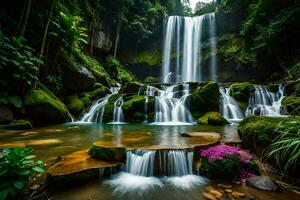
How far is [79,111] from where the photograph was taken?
12141 mm

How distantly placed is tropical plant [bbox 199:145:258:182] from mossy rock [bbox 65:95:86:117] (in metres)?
9.83

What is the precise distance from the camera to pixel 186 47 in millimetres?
23156

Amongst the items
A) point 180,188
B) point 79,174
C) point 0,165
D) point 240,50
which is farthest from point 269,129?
point 240,50

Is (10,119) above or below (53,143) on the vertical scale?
above

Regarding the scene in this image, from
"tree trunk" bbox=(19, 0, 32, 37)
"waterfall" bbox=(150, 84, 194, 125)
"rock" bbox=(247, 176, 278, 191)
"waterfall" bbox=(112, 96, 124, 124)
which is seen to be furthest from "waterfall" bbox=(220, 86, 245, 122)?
"tree trunk" bbox=(19, 0, 32, 37)

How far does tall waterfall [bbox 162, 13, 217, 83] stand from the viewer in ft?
72.6

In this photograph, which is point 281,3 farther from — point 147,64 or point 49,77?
point 49,77

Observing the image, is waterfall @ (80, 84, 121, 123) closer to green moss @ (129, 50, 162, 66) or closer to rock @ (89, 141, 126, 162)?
rock @ (89, 141, 126, 162)

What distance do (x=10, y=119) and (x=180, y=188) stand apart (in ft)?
24.4

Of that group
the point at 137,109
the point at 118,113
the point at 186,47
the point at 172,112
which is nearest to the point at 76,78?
the point at 118,113

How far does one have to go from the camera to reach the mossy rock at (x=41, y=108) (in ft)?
28.9

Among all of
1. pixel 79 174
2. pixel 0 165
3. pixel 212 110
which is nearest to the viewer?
pixel 0 165

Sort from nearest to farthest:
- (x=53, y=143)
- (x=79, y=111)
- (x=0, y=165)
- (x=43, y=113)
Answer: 1. (x=0, y=165)
2. (x=53, y=143)
3. (x=43, y=113)
4. (x=79, y=111)

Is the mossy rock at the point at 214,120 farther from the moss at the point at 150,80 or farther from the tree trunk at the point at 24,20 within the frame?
the moss at the point at 150,80
